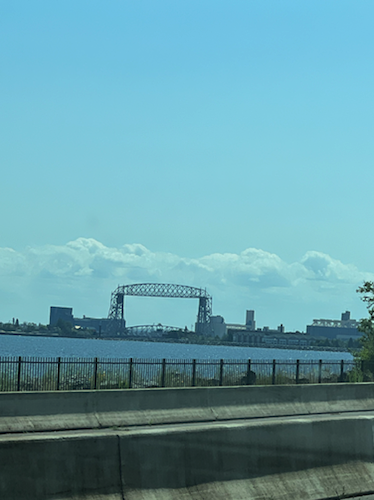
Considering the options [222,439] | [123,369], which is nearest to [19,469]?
[222,439]

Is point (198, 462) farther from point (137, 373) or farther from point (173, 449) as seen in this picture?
point (137, 373)

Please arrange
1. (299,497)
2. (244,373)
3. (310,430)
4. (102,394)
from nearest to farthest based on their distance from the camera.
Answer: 1. (299,497)
2. (310,430)
3. (102,394)
4. (244,373)

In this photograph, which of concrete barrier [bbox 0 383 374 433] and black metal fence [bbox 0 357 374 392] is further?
black metal fence [bbox 0 357 374 392]

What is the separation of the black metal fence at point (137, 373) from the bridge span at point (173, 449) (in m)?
3.14

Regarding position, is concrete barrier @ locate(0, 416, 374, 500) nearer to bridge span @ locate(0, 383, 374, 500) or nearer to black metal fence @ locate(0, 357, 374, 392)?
bridge span @ locate(0, 383, 374, 500)

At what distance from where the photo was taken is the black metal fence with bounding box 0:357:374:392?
25.6 metres

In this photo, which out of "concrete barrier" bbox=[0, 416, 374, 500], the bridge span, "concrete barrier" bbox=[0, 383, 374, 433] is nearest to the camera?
"concrete barrier" bbox=[0, 416, 374, 500]

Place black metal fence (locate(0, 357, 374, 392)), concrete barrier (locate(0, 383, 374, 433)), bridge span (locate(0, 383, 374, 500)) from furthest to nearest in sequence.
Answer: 1. black metal fence (locate(0, 357, 374, 392))
2. concrete barrier (locate(0, 383, 374, 433))
3. bridge span (locate(0, 383, 374, 500))

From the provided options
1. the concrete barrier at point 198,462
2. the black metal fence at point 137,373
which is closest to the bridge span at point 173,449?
the concrete barrier at point 198,462

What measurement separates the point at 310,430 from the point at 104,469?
6.12 m

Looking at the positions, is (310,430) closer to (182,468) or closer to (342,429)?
(342,429)

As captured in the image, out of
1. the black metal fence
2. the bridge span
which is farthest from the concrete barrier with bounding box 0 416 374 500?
the black metal fence

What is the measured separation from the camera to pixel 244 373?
31500 mm

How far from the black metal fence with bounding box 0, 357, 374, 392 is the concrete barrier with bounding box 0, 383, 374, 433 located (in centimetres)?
Result: 294
